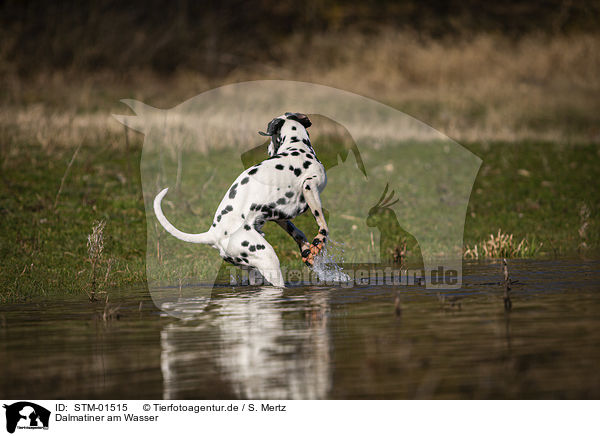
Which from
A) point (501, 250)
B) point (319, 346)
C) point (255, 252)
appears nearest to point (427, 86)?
point (501, 250)

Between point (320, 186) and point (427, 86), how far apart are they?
2290 centimetres

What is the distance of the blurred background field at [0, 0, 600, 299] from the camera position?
16250mm

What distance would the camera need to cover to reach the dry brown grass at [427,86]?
26.3 m

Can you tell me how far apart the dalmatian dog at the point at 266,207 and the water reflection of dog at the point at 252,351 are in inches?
31.6

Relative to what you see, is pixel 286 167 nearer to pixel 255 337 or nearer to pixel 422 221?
pixel 255 337

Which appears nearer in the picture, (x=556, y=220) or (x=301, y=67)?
(x=556, y=220)

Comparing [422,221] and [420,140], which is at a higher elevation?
[420,140]

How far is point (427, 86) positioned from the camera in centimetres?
3359

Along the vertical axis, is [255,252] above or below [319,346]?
above

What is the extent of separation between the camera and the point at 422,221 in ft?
58.1
